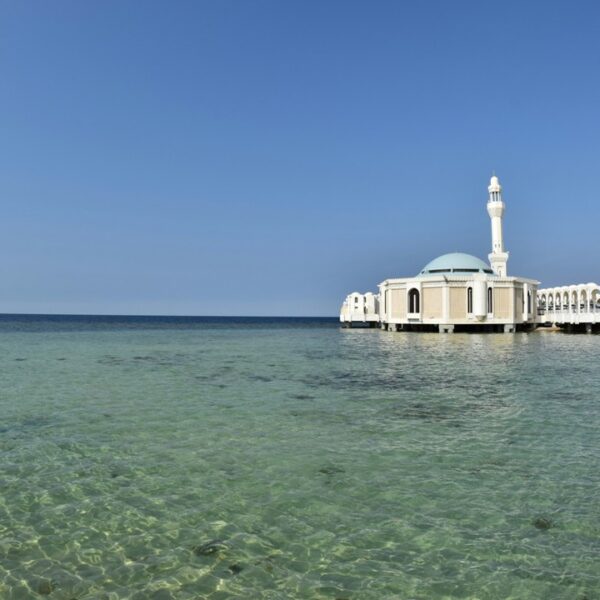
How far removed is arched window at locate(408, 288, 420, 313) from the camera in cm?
7140

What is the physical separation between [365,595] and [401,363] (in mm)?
24506

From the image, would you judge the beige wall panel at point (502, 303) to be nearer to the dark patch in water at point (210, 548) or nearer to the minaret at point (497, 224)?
the minaret at point (497, 224)

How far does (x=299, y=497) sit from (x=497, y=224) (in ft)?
265

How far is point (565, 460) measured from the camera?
9664 mm

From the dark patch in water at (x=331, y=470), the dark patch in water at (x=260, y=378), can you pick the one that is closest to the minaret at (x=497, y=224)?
the dark patch in water at (x=260, y=378)

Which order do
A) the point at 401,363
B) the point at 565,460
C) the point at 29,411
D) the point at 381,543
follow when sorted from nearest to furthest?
the point at 381,543 → the point at 565,460 → the point at 29,411 → the point at 401,363

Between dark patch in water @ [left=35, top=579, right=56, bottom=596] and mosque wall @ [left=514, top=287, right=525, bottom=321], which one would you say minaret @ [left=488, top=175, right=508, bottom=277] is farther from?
dark patch in water @ [left=35, top=579, right=56, bottom=596]

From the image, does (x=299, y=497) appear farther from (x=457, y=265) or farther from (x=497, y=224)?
(x=497, y=224)

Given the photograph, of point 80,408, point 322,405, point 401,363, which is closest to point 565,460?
point 322,405

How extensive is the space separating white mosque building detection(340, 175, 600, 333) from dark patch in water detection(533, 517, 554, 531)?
61.1 meters

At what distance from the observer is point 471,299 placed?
219 ft

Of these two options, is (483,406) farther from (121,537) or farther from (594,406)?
(121,537)

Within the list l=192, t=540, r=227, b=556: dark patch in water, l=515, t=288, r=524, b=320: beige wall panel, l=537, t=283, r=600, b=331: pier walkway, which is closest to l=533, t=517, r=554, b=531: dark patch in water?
l=192, t=540, r=227, b=556: dark patch in water

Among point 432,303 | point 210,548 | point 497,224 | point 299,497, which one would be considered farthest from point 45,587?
point 497,224
